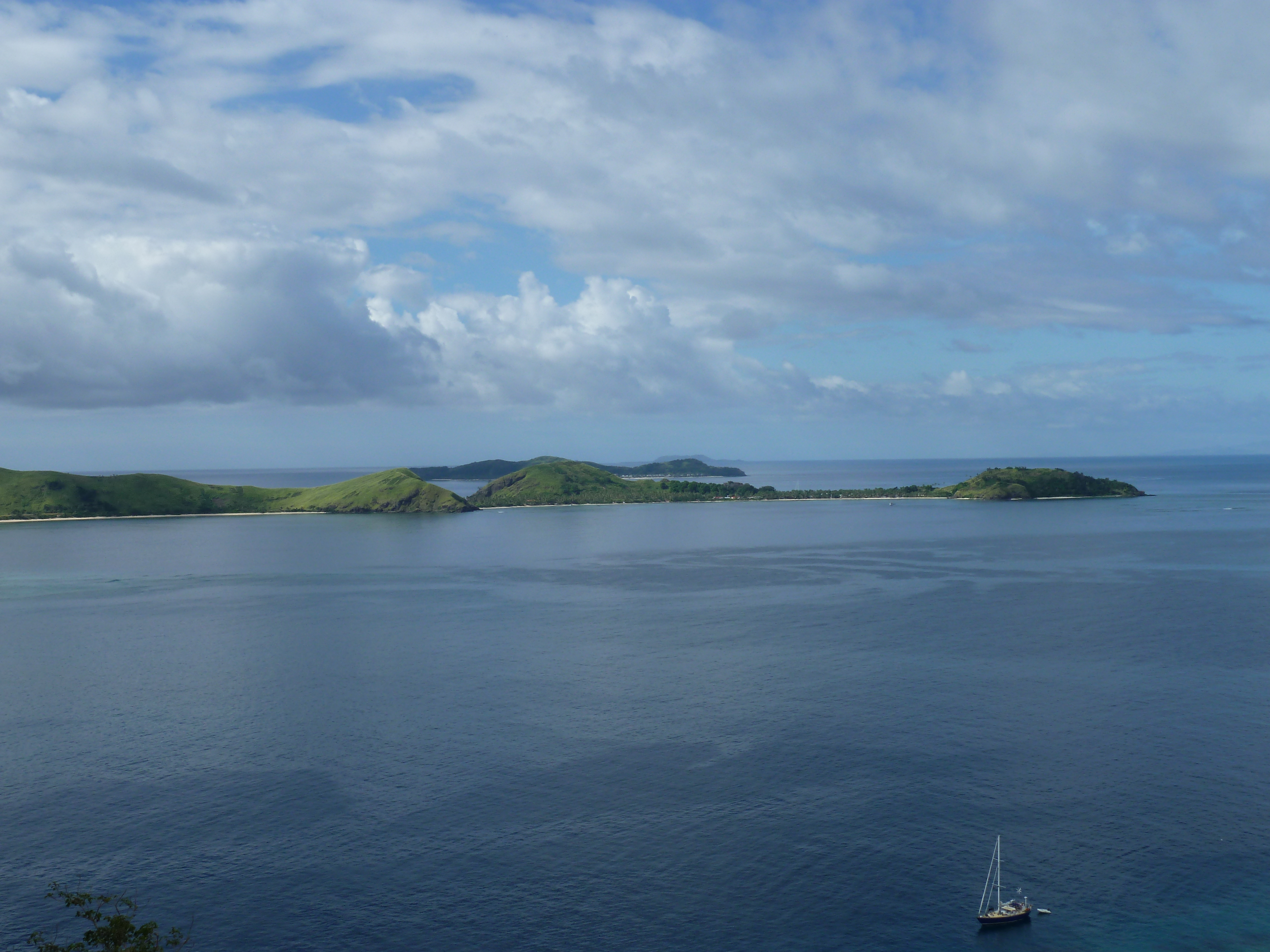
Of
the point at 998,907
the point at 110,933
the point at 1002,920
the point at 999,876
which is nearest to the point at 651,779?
the point at 999,876

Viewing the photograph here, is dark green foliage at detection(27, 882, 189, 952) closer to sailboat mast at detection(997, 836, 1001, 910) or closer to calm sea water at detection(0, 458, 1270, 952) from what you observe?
calm sea water at detection(0, 458, 1270, 952)

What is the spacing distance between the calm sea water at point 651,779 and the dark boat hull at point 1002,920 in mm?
741

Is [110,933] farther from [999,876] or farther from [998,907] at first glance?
[999,876]

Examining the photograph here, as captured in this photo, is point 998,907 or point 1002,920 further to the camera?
point 998,907

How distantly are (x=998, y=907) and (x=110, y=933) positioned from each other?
4609 centimetres

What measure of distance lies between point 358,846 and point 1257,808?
61.9 metres

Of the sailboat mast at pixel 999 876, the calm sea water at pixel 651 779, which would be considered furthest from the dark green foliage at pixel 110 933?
the sailboat mast at pixel 999 876

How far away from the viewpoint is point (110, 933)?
42.5 m

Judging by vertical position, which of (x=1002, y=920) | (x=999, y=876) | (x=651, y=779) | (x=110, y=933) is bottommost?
(x=1002, y=920)

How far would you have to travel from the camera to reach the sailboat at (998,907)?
5172 centimetres

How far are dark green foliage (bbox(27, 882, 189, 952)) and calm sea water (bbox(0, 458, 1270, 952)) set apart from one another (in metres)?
1.85

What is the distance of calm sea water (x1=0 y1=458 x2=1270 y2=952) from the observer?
53.8 metres

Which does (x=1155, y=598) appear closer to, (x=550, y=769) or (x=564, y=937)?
(x=550, y=769)

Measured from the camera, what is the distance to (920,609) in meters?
139
